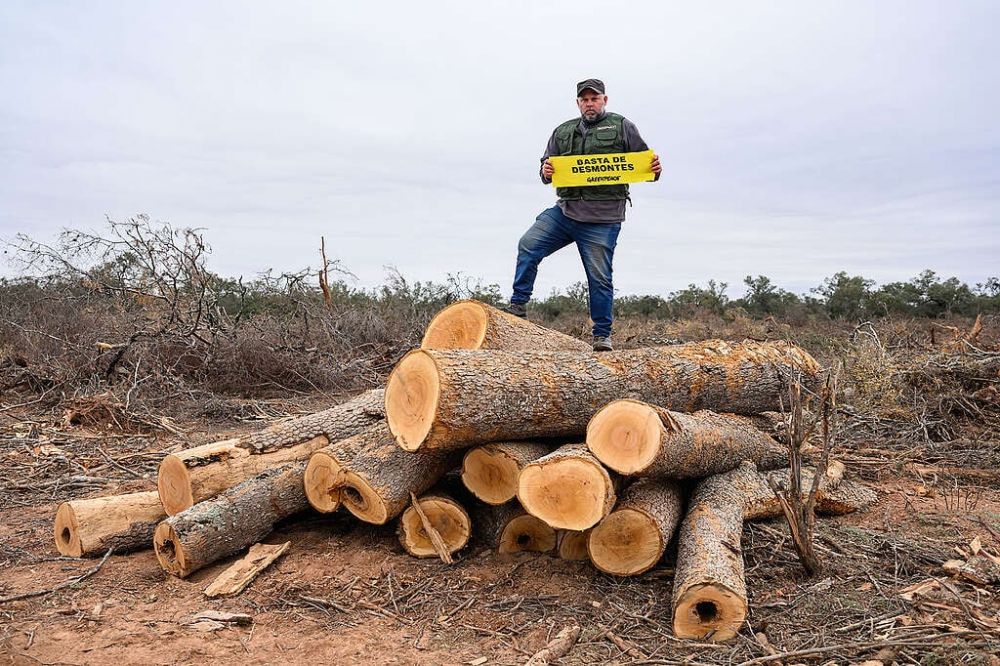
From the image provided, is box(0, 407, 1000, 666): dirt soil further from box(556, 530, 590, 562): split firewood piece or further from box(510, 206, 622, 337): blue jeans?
box(510, 206, 622, 337): blue jeans

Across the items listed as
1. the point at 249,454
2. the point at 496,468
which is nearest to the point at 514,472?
the point at 496,468

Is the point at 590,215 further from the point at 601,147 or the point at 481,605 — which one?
the point at 481,605

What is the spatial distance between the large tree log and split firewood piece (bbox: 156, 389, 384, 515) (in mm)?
799

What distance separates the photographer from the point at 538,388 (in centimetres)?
416

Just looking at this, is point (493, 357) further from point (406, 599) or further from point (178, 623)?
point (178, 623)

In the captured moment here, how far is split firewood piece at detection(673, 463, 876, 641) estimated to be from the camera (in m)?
3.28

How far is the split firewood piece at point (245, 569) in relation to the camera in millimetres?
3855

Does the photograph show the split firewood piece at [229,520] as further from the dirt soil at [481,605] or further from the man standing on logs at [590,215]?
the man standing on logs at [590,215]

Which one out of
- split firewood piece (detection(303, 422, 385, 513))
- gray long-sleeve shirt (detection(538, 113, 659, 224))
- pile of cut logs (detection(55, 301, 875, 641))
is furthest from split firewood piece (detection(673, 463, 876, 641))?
gray long-sleeve shirt (detection(538, 113, 659, 224))

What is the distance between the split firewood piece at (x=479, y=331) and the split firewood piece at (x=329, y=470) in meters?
0.90

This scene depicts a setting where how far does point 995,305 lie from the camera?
20.0 metres

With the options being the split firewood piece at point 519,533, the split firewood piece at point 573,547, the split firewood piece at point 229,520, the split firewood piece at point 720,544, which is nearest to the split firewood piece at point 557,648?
the split firewood piece at point 720,544

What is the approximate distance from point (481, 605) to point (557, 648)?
21.4 inches

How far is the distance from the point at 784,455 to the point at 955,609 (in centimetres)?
192
